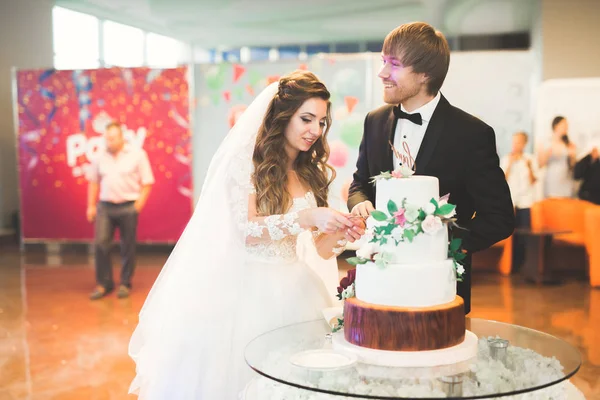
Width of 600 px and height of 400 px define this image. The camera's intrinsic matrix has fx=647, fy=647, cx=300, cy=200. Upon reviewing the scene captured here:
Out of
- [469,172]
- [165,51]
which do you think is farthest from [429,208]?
[165,51]

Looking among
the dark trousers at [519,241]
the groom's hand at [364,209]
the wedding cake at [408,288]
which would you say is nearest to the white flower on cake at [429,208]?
the wedding cake at [408,288]

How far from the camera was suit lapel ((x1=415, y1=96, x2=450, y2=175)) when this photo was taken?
8.07 feet

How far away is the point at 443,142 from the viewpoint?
2449mm

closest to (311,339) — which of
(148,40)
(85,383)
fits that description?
(85,383)

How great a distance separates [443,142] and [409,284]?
0.71 metres

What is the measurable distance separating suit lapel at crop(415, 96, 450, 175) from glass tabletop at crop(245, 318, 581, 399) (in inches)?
26.0

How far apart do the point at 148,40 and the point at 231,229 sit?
28.4 ft

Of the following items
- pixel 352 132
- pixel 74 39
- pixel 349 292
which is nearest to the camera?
pixel 349 292

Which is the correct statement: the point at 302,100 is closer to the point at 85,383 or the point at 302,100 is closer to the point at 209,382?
the point at 209,382

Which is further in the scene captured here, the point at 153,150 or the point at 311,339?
the point at 153,150

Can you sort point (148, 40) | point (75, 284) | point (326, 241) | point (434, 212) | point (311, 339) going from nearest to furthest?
point (434, 212) < point (311, 339) < point (326, 241) < point (75, 284) < point (148, 40)

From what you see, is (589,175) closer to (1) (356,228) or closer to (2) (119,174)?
(2) (119,174)

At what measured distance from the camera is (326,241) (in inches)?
123

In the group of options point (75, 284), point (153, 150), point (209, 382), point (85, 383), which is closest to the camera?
point (209, 382)
